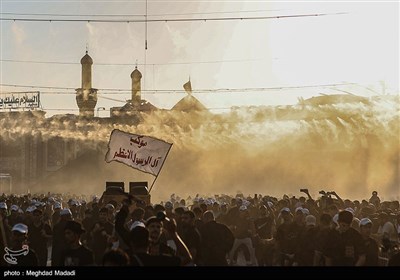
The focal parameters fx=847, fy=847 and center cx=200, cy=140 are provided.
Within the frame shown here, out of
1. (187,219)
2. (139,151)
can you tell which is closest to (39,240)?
(187,219)

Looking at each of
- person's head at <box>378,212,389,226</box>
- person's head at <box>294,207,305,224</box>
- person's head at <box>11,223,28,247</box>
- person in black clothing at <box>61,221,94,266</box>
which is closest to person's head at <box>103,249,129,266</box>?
person in black clothing at <box>61,221,94,266</box>

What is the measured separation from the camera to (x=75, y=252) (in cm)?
891

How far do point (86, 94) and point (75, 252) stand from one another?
80.1m

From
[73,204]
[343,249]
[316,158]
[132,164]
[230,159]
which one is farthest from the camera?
[230,159]

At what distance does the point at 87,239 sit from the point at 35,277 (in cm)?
506

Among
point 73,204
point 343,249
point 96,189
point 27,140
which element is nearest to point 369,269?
point 343,249

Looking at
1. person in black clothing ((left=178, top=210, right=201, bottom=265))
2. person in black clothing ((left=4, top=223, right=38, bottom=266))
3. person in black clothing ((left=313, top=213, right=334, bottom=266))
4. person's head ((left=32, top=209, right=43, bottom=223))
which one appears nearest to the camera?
person in black clothing ((left=4, top=223, right=38, bottom=266))

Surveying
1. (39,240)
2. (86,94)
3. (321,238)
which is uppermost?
(86,94)

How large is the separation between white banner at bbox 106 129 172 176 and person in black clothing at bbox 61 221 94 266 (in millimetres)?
15642

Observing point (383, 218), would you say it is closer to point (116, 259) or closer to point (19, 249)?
point (19, 249)

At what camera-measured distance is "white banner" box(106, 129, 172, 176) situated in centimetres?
2519

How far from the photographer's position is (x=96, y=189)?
7538 centimetres

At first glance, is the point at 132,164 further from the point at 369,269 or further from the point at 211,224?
the point at 369,269

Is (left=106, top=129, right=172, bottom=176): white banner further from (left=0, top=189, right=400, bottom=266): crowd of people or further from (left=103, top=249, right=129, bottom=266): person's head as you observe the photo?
(left=103, top=249, right=129, bottom=266): person's head
